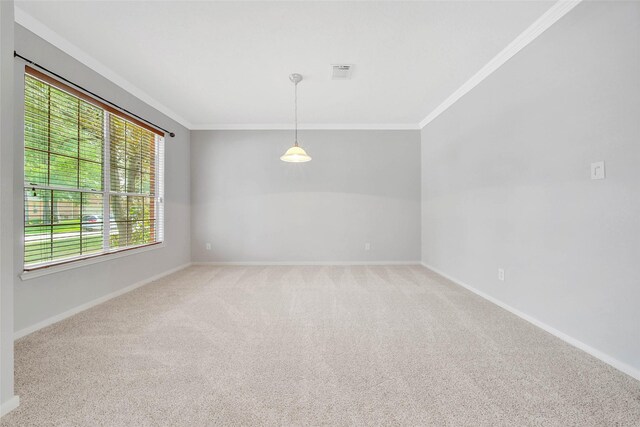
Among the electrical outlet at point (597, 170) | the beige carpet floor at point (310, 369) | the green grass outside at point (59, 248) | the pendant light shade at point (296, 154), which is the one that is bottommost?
the beige carpet floor at point (310, 369)

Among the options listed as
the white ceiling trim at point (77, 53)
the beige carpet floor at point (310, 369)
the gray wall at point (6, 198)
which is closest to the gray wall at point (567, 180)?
the beige carpet floor at point (310, 369)

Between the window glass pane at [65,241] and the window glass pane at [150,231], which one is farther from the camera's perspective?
the window glass pane at [150,231]

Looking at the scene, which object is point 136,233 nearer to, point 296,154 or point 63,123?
point 63,123

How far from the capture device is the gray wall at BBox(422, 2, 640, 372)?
175cm

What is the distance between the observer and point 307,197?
5195 millimetres

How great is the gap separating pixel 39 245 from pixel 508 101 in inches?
Answer: 184

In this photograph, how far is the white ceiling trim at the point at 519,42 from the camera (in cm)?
214

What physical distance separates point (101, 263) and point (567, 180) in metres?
4.61

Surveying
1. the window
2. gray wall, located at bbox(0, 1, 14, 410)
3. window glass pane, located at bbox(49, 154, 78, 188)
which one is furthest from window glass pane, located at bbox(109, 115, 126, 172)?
gray wall, located at bbox(0, 1, 14, 410)

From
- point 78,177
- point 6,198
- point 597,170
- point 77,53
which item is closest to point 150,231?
point 78,177

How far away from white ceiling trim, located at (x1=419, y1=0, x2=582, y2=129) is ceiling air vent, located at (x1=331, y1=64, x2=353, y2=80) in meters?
1.53

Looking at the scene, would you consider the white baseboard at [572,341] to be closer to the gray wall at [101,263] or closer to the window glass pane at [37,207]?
the gray wall at [101,263]

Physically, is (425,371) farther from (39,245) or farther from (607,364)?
(39,245)

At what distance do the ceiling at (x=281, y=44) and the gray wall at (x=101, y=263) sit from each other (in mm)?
159
